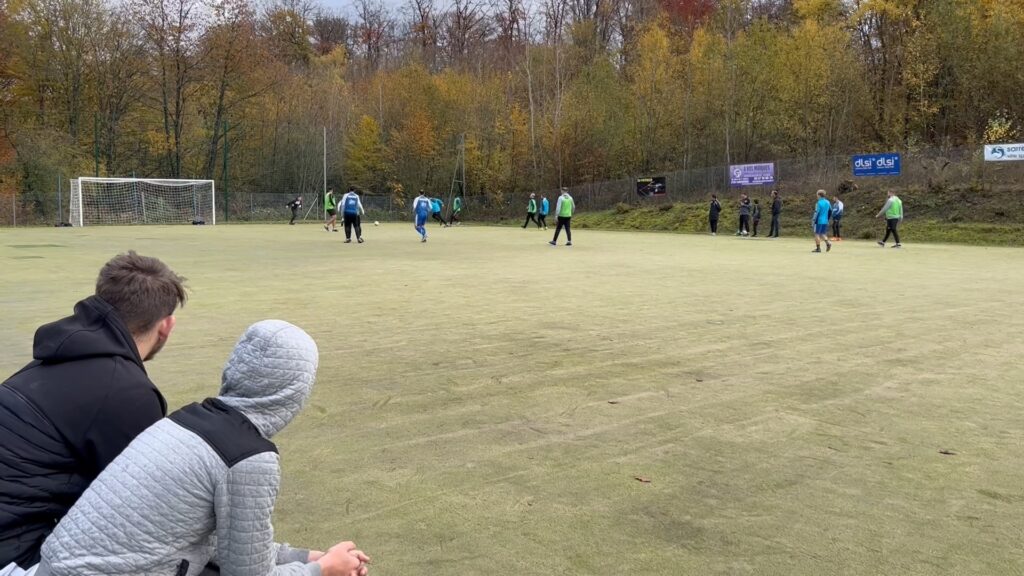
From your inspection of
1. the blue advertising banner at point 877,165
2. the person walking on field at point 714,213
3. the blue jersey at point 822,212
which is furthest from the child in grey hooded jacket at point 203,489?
the blue advertising banner at point 877,165

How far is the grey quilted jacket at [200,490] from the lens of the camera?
186cm

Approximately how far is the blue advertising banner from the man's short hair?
36094 mm

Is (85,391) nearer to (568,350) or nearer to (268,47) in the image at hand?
(568,350)

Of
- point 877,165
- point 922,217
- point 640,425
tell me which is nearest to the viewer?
point 640,425

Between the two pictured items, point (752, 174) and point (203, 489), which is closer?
point (203, 489)

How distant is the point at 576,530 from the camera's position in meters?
3.45

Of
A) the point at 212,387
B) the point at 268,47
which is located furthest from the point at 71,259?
the point at 268,47

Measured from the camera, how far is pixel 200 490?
1.88m

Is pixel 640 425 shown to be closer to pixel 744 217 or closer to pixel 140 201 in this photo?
pixel 744 217

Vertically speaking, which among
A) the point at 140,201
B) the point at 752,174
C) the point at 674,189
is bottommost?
the point at 140,201

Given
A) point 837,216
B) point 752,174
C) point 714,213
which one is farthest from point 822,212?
point 752,174

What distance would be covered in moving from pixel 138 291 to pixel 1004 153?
1353 inches

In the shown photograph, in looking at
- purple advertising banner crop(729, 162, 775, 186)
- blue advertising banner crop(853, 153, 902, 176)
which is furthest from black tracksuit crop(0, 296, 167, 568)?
purple advertising banner crop(729, 162, 775, 186)

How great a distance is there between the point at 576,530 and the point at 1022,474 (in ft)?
8.28
